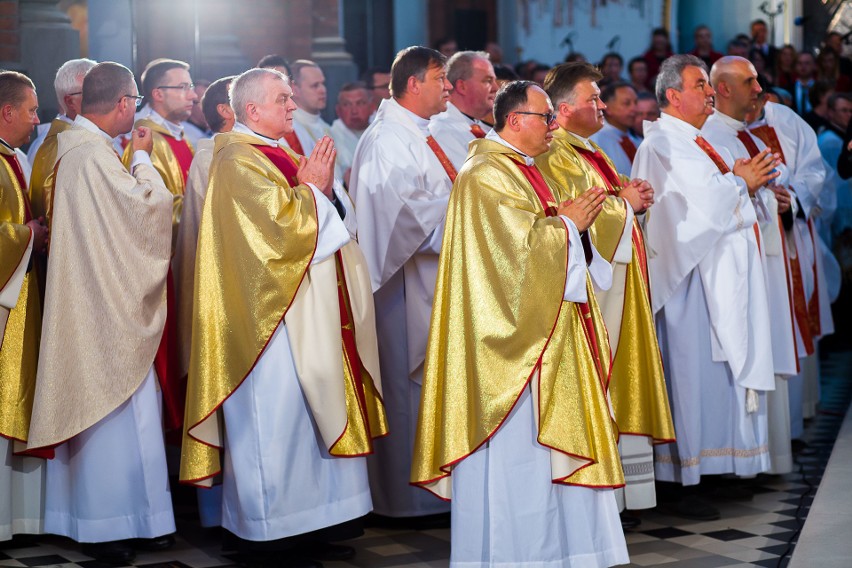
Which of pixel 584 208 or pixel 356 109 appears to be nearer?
pixel 584 208

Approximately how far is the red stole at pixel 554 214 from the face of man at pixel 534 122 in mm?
83

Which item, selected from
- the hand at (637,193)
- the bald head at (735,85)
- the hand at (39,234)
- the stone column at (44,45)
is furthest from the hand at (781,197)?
the stone column at (44,45)

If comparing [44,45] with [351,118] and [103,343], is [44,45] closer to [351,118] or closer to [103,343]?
[351,118]

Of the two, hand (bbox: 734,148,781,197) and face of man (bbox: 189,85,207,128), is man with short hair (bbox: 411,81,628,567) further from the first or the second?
face of man (bbox: 189,85,207,128)

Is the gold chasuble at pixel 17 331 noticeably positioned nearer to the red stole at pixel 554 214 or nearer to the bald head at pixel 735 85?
the red stole at pixel 554 214

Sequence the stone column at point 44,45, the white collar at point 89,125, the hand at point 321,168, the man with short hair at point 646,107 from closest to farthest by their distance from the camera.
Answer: the hand at point 321,168 → the white collar at point 89,125 → the stone column at point 44,45 → the man with short hair at point 646,107

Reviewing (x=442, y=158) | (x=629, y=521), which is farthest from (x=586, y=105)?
(x=629, y=521)

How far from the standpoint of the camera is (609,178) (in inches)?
225

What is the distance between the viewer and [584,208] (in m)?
4.64

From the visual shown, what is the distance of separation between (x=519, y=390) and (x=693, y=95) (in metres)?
2.27

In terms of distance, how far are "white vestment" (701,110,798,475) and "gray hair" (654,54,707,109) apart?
460mm

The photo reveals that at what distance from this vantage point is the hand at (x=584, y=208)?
15.2 feet

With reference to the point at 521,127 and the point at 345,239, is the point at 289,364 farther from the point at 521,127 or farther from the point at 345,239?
the point at 521,127

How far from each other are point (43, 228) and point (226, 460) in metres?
1.31
